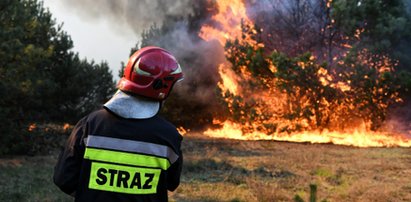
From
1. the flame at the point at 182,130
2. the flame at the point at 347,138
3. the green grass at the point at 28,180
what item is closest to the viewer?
the green grass at the point at 28,180

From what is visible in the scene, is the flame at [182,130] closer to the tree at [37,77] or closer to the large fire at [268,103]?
the large fire at [268,103]

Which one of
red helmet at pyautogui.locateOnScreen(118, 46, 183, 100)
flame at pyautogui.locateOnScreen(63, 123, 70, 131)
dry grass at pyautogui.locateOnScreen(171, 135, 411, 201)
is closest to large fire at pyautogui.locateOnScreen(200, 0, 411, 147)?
dry grass at pyautogui.locateOnScreen(171, 135, 411, 201)

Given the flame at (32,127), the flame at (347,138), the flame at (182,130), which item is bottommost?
the flame at (32,127)

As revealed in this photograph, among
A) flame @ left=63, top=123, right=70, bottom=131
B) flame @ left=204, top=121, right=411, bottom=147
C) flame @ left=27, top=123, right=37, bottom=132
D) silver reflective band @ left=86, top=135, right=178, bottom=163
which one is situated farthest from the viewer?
flame @ left=63, top=123, right=70, bottom=131

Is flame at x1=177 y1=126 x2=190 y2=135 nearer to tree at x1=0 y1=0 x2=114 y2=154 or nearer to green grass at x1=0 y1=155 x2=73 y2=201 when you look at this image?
tree at x1=0 y1=0 x2=114 y2=154

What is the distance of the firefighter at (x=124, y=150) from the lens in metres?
2.72

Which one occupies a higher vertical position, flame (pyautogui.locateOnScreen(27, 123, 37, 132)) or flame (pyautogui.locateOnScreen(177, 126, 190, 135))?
flame (pyautogui.locateOnScreen(177, 126, 190, 135))

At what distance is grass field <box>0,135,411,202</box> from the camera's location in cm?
826

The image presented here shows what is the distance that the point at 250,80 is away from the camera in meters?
19.8

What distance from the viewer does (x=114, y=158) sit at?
273 cm

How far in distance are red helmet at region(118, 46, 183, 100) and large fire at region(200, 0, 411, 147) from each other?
572 inches

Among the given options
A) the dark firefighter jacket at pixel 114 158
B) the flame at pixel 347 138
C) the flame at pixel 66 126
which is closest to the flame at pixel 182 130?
the flame at pixel 347 138

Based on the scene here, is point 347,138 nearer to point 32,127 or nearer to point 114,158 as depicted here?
point 32,127

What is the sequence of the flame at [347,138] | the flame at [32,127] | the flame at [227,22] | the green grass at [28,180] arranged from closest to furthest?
the green grass at [28,180], the flame at [32,127], the flame at [347,138], the flame at [227,22]
